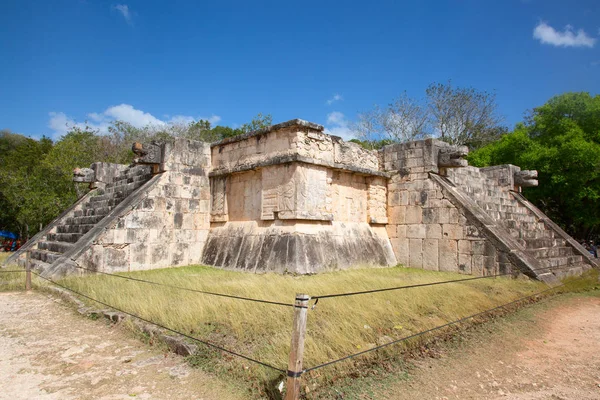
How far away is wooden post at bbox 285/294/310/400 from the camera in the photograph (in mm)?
2986

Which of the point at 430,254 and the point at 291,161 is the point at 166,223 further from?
the point at 430,254

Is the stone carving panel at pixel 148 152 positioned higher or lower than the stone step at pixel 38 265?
higher

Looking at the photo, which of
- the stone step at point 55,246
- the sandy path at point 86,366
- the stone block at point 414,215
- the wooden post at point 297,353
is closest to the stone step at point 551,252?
the stone block at point 414,215

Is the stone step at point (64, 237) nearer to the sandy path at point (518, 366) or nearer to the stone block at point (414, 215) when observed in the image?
the stone block at point (414, 215)

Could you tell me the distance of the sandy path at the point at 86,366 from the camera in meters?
3.42

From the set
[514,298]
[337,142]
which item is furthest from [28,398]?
[337,142]

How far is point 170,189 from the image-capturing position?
9.94 meters

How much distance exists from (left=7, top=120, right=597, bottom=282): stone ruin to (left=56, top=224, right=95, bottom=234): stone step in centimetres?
6

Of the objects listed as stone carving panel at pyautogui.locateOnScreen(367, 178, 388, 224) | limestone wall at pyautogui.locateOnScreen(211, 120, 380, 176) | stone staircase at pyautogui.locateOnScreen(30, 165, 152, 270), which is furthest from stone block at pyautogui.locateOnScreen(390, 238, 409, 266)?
stone staircase at pyautogui.locateOnScreen(30, 165, 152, 270)

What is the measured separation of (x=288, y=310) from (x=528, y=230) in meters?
10.3

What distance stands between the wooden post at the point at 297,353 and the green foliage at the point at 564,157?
16803mm

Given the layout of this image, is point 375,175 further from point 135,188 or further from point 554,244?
point 135,188

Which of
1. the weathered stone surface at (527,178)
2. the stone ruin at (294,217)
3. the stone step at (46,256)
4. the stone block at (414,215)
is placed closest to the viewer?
the stone ruin at (294,217)

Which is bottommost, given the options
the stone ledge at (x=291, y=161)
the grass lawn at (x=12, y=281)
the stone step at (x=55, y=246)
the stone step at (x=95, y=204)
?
the grass lawn at (x=12, y=281)
